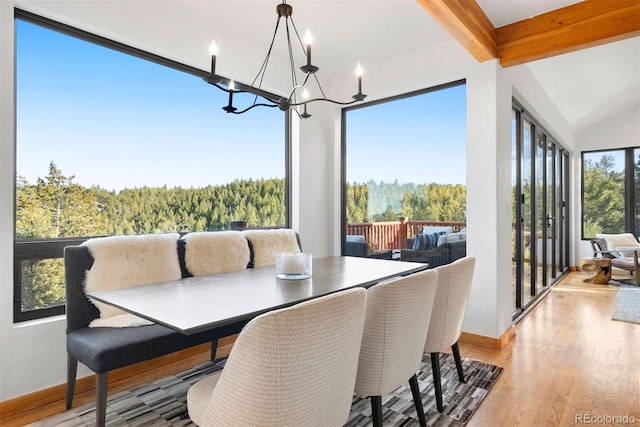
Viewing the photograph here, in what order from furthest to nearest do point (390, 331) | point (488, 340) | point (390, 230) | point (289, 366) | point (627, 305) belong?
point (627, 305), point (390, 230), point (488, 340), point (390, 331), point (289, 366)

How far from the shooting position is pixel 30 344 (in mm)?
2137

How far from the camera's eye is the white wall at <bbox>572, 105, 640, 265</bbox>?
6.61 metres

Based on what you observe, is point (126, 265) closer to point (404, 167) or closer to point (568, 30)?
point (404, 167)

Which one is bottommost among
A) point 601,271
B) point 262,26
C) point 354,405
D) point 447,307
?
point 354,405

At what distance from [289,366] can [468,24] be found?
8.43 ft

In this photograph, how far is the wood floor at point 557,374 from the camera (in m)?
2.03

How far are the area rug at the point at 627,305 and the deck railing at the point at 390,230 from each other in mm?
2224

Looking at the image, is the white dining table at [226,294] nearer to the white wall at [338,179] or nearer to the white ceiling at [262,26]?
the white wall at [338,179]

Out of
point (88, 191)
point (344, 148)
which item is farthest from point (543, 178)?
point (88, 191)

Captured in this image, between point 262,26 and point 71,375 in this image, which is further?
point 262,26

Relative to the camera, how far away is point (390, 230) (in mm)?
4031

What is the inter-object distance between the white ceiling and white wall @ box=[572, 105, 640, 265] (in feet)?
10.6

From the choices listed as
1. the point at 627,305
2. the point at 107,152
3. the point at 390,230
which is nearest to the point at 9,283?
the point at 107,152

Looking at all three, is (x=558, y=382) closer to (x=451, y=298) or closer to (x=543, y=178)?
(x=451, y=298)
